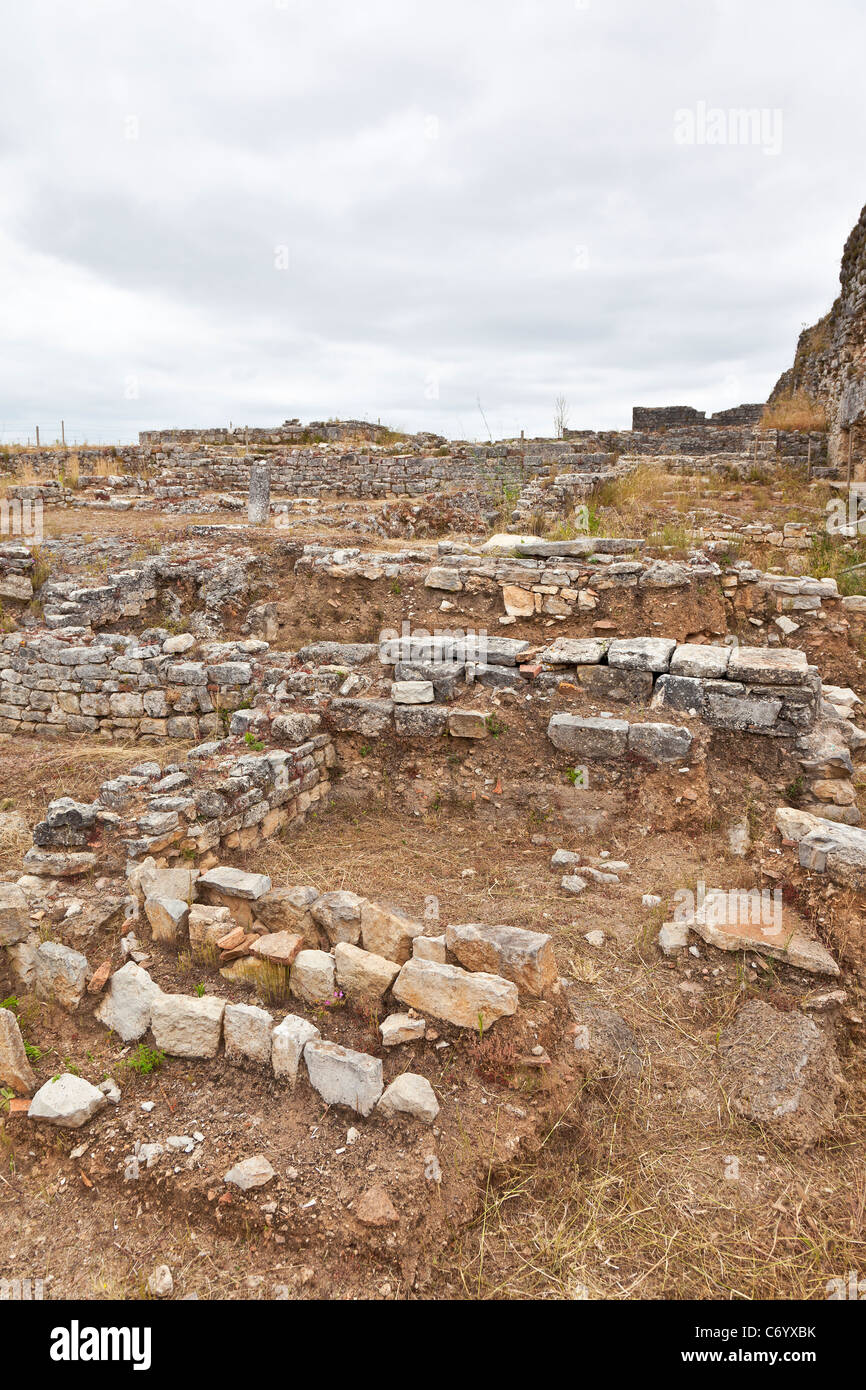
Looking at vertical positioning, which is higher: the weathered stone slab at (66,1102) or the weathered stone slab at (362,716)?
the weathered stone slab at (362,716)

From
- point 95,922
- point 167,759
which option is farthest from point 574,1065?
point 167,759

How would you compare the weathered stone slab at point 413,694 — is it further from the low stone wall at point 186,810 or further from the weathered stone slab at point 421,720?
the low stone wall at point 186,810

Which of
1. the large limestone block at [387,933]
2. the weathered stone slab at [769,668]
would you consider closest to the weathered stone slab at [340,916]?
the large limestone block at [387,933]

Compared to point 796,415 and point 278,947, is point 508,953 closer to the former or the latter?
point 278,947

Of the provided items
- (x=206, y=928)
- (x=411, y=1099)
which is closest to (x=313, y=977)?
(x=206, y=928)

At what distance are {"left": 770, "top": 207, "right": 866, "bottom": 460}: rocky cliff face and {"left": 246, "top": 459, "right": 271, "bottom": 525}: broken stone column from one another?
39.2 ft

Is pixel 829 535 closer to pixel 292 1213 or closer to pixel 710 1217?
pixel 710 1217

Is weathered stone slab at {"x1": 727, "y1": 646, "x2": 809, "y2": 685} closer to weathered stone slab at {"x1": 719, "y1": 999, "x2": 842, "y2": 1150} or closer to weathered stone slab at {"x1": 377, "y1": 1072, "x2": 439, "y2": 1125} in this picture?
weathered stone slab at {"x1": 719, "y1": 999, "x2": 842, "y2": 1150}

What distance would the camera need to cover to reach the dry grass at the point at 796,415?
18.3m

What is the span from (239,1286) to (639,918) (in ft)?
8.79

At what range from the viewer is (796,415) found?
1912cm

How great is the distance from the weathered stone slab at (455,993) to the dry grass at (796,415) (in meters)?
19.2

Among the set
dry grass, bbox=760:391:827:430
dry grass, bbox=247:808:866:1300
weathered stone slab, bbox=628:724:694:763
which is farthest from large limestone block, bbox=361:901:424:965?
dry grass, bbox=760:391:827:430

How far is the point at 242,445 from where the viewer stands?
21.6m
